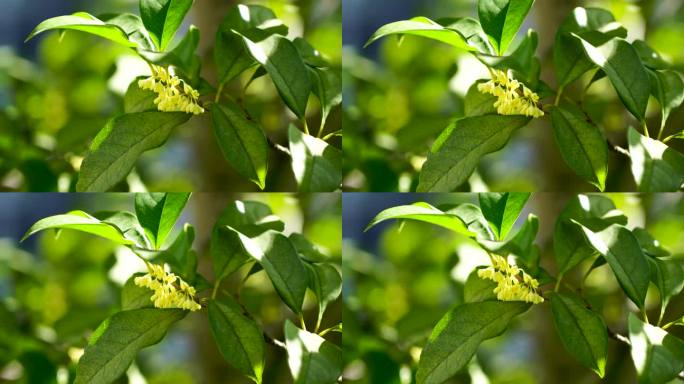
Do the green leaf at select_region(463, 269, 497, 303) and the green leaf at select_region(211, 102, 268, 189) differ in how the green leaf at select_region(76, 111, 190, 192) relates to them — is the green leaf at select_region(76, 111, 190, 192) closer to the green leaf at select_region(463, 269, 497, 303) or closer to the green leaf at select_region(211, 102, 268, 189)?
the green leaf at select_region(211, 102, 268, 189)

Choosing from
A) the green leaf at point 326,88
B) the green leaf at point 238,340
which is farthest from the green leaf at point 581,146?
the green leaf at point 238,340

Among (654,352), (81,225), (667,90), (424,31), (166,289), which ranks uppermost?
(424,31)

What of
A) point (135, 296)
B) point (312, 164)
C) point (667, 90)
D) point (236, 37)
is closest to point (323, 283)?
point (312, 164)

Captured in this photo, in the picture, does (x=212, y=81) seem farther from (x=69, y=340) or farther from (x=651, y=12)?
(x=651, y=12)

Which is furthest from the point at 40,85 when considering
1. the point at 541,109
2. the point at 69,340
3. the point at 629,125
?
the point at 629,125

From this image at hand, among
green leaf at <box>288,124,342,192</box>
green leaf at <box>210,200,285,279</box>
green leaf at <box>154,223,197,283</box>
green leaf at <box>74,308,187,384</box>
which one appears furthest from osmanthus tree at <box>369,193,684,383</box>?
green leaf at <box>74,308,187,384</box>

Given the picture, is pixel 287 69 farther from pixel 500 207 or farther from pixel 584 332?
pixel 584 332

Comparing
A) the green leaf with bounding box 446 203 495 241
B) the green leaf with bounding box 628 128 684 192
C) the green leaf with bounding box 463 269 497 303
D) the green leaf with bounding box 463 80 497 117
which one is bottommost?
the green leaf with bounding box 463 269 497 303
